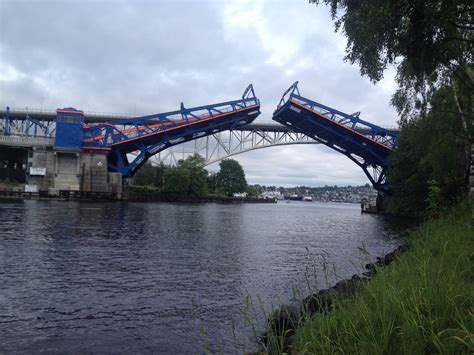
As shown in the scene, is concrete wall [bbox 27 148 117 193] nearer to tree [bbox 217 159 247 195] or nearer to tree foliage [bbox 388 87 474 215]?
tree foliage [bbox 388 87 474 215]

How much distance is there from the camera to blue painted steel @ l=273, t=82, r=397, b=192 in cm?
3953

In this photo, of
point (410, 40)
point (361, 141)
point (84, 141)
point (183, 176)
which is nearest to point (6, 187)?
point (84, 141)

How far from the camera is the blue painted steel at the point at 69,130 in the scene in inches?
1941

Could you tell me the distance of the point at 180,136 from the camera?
162ft

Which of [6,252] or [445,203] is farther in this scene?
[445,203]

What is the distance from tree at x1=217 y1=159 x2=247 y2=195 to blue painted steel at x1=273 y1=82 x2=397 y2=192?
56506 millimetres

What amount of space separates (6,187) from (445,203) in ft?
170

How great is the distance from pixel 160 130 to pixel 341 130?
21.6m

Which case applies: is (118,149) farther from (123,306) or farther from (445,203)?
(123,306)

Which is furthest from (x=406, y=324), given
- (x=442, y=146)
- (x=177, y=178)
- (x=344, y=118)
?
(x=177, y=178)

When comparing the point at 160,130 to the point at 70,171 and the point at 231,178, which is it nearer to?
the point at 70,171

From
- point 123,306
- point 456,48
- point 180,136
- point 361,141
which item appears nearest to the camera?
point 123,306

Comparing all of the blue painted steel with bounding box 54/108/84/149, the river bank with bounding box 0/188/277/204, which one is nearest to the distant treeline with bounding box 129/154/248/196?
the river bank with bounding box 0/188/277/204

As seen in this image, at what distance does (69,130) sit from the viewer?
49.7 m
